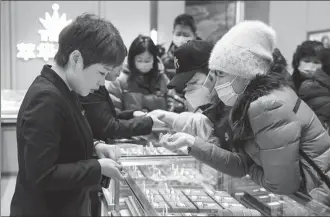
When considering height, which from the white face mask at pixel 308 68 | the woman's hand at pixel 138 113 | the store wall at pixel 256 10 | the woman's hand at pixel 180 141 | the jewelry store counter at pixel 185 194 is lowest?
the jewelry store counter at pixel 185 194

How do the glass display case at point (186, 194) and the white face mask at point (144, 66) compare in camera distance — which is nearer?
the glass display case at point (186, 194)

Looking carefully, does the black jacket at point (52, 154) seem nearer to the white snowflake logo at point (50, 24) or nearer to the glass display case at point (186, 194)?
the white snowflake logo at point (50, 24)

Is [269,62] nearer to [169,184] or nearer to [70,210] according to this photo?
[169,184]

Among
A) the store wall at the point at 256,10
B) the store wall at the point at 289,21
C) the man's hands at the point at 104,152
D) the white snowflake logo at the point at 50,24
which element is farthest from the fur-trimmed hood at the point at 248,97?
the store wall at the point at 256,10

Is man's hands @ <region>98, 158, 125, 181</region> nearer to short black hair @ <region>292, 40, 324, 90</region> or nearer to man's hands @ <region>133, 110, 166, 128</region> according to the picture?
man's hands @ <region>133, 110, 166, 128</region>

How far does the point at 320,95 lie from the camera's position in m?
1.87

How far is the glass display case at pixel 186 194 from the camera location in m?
1.70

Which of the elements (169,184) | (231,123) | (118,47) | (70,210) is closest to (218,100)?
(231,123)

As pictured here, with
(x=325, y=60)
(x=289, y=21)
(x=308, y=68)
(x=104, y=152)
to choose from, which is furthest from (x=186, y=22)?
(x=289, y=21)

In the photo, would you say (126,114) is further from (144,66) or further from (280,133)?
(280,133)

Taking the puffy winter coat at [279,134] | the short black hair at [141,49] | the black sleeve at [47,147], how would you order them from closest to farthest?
the black sleeve at [47,147], the puffy winter coat at [279,134], the short black hair at [141,49]

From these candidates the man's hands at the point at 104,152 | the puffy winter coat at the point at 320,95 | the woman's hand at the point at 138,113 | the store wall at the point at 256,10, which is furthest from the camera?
the store wall at the point at 256,10

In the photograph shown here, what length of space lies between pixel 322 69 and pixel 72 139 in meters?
1.29

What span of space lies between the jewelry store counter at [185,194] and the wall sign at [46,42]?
0.62 m
